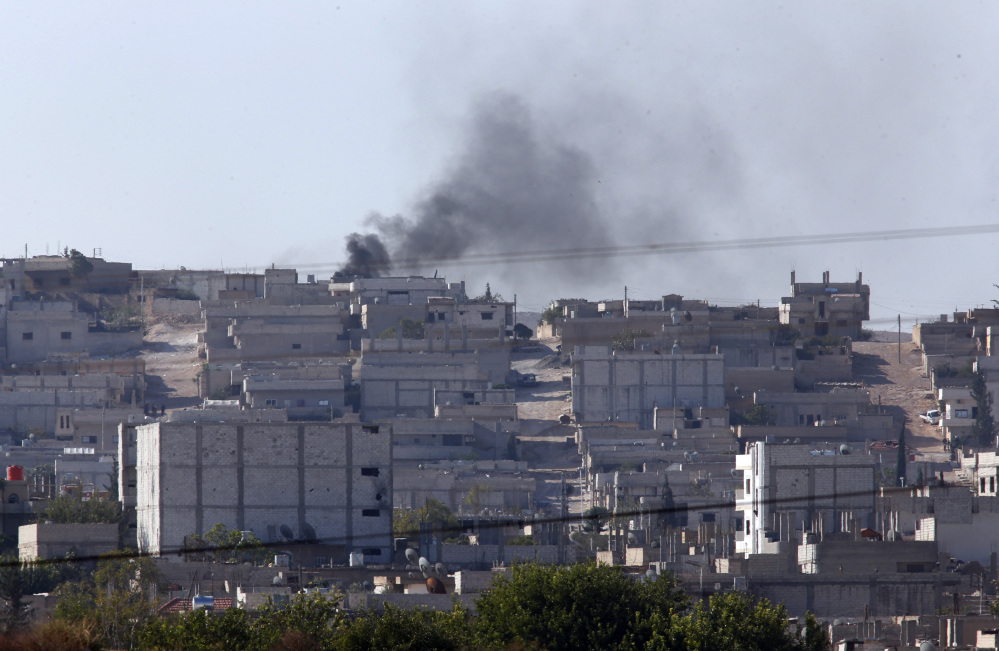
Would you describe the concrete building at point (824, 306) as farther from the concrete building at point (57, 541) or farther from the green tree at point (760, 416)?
the concrete building at point (57, 541)

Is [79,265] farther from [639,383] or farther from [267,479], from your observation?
[267,479]

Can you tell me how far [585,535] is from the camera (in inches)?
2645

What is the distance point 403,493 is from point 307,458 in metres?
14.2

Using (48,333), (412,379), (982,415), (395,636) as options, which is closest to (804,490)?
A: (982,415)

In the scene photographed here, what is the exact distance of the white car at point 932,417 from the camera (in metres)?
95.7

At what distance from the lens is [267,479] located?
65000 millimetres

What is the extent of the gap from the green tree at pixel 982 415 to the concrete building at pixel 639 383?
10254 millimetres

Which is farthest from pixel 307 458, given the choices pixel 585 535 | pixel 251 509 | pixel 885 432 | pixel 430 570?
pixel 885 432

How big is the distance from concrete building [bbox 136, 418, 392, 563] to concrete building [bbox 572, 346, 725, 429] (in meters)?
30.4

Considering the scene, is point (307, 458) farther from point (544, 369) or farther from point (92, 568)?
point (544, 369)

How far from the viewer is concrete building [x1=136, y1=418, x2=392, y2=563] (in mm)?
64188

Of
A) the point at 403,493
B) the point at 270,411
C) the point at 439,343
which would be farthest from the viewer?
the point at 439,343

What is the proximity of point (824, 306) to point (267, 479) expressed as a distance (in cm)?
4810

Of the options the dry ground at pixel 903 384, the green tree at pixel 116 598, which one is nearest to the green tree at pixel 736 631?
the green tree at pixel 116 598
